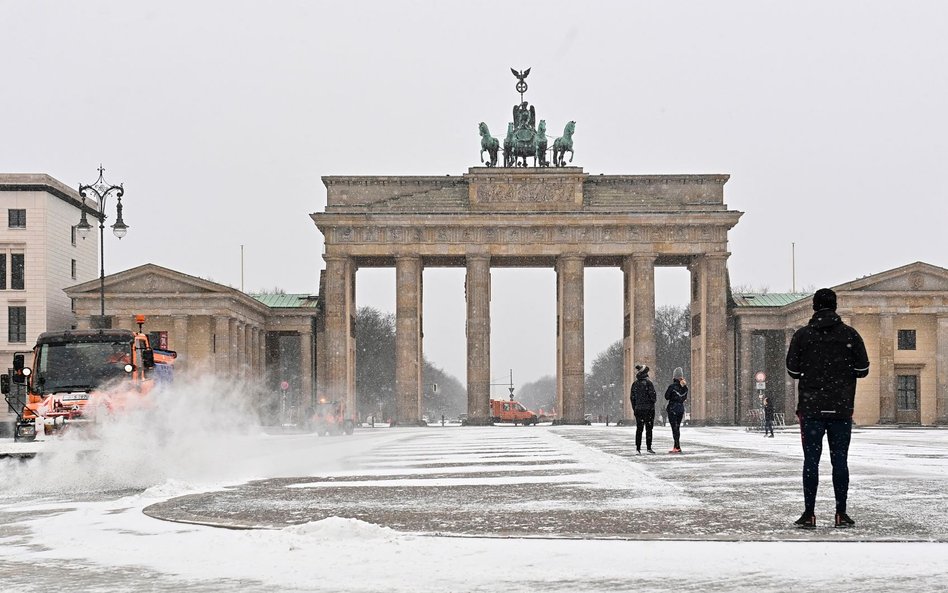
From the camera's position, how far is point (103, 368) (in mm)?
23109

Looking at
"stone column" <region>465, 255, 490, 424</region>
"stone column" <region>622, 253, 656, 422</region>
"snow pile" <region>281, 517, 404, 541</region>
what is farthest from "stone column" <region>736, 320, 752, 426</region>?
"snow pile" <region>281, 517, 404, 541</region>

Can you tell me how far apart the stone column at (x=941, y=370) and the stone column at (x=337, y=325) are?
3848 centimetres

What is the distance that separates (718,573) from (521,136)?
254 feet

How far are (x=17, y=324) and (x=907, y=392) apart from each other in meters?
55.3

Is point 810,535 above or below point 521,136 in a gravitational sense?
below

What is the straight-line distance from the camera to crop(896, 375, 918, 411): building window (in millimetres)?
74562

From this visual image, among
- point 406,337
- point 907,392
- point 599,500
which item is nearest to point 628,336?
point 406,337

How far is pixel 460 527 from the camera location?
11164 mm

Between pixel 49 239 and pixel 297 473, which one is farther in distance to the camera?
pixel 49 239

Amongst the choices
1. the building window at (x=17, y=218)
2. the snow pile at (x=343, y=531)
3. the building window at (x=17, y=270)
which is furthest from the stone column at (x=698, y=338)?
the snow pile at (x=343, y=531)

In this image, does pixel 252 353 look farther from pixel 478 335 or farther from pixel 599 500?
pixel 599 500

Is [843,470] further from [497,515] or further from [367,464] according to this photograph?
[367,464]

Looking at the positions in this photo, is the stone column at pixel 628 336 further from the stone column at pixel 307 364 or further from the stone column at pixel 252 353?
the stone column at pixel 252 353

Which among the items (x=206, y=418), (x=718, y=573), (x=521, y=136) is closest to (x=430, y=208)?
(x=521, y=136)
